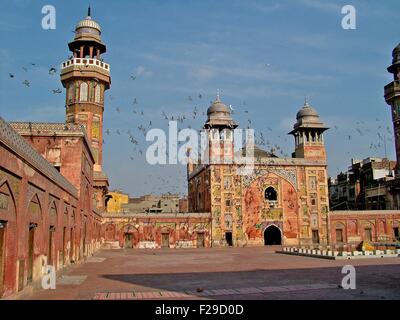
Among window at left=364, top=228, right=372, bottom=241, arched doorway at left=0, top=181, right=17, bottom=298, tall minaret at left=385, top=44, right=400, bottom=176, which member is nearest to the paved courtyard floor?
arched doorway at left=0, top=181, right=17, bottom=298

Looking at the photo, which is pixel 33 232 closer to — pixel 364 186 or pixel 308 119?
pixel 308 119

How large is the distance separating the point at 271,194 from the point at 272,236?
14.1ft

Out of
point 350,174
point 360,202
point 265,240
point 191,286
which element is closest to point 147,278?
point 191,286

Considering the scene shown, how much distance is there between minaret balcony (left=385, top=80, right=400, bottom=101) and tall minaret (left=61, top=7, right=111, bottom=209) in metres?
30.8

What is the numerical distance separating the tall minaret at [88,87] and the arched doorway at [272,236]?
17.0 m

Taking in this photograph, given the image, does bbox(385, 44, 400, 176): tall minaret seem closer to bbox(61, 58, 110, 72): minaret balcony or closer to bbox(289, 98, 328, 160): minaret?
bbox(289, 98, 328, 160): minaret

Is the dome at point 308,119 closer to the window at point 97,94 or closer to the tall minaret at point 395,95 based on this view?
the tall minaret at point 395,95

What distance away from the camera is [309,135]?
45469 millimetres

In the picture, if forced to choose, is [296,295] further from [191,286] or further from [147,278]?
[147,278]

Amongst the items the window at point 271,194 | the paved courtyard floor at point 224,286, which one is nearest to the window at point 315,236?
the window at point 271,194

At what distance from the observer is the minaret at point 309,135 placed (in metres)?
44.8

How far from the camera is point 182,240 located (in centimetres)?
4034

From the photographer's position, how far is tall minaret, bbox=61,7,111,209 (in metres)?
36.8
